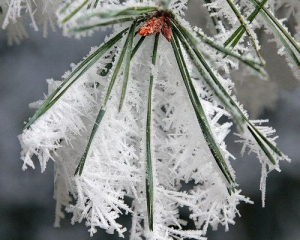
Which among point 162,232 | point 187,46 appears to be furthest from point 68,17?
point 162,232

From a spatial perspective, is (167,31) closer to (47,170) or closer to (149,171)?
(149,171)

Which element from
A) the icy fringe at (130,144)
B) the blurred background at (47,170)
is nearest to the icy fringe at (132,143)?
the icy fringe at (130,144)

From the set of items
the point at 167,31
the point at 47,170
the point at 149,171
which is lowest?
the point at 47,170

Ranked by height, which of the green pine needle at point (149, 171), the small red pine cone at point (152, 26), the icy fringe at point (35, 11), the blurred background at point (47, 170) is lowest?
the blurred background at point (47, 170)

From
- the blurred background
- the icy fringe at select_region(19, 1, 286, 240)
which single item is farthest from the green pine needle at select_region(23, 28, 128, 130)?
the blurred background

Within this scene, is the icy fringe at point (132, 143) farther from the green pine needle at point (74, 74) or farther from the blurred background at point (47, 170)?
the blurred background at point (47, 170)

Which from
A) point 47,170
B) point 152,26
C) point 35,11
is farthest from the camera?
point 47,170

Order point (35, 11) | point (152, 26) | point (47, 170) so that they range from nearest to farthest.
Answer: point (152, 26) < point (35, 11) < point (47, 170)

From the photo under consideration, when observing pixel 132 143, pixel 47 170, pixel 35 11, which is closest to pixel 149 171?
pixel 132 143

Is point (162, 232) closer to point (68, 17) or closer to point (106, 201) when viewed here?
point (106, 201)
